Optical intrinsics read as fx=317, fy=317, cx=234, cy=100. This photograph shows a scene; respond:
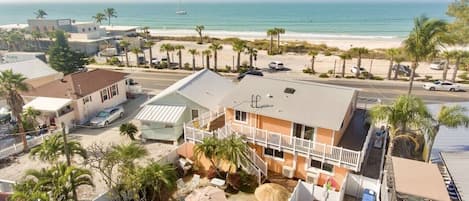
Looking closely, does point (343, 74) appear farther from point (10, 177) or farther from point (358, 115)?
point (10, 177)

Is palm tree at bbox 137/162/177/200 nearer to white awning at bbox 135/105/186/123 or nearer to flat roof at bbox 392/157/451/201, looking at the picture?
white awning at bbox 135/105/186/123

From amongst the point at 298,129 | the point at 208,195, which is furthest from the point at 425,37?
the point at 208,195

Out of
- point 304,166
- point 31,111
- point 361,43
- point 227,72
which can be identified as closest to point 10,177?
point 31,111

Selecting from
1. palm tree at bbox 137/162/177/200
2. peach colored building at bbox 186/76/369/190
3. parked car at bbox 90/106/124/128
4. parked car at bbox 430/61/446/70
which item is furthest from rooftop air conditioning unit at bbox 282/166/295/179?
parked car at bbox 430/61/446/70

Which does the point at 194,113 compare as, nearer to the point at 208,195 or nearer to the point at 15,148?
the point at 208,195

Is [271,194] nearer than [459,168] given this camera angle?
No

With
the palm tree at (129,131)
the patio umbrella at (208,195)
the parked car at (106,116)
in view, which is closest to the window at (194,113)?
the palm tree at (129,131)
